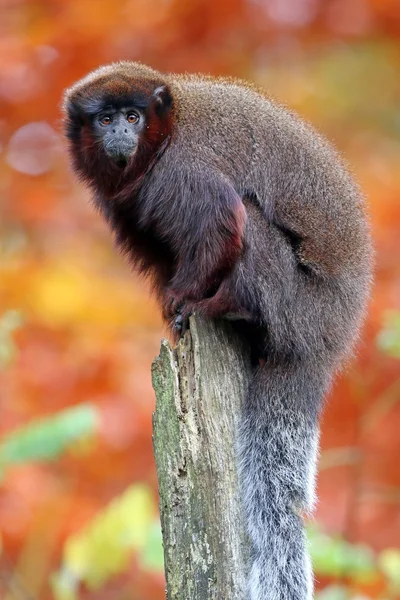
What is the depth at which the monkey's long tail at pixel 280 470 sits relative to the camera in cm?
416

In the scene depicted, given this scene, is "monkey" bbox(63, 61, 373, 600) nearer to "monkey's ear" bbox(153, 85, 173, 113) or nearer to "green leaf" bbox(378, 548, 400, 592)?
"monkey's ear" bbox(153, 85, 173, 113)

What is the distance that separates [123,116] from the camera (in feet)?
16.0

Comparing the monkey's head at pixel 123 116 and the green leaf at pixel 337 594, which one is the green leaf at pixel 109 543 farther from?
the monkey's head at pixel 123 116

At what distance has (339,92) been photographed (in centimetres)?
895

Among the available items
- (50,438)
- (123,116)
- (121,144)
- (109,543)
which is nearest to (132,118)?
(123,116)

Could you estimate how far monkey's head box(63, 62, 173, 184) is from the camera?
482 cm

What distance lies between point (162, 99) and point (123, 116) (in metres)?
0.22

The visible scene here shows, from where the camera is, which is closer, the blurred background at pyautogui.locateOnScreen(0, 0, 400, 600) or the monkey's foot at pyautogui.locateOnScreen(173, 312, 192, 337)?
the monkey's foot at pyautogui.locateOnScreen(173, 312, 192, 337)

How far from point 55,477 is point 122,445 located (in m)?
0.86

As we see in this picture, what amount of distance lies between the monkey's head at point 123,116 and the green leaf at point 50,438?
1299mm

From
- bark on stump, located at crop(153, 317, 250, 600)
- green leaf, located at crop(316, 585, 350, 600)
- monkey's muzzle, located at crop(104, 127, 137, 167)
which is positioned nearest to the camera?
bark on stump, located at crop(153, 317, 250, 600)

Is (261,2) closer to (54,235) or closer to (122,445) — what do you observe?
(54,235)

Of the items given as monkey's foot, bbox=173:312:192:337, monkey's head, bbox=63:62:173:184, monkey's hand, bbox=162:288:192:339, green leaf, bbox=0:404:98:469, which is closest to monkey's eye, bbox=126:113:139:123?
monkey's head, bbox=63:62:173:184

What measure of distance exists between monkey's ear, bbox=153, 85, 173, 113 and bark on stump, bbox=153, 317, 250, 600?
4.22 feet
